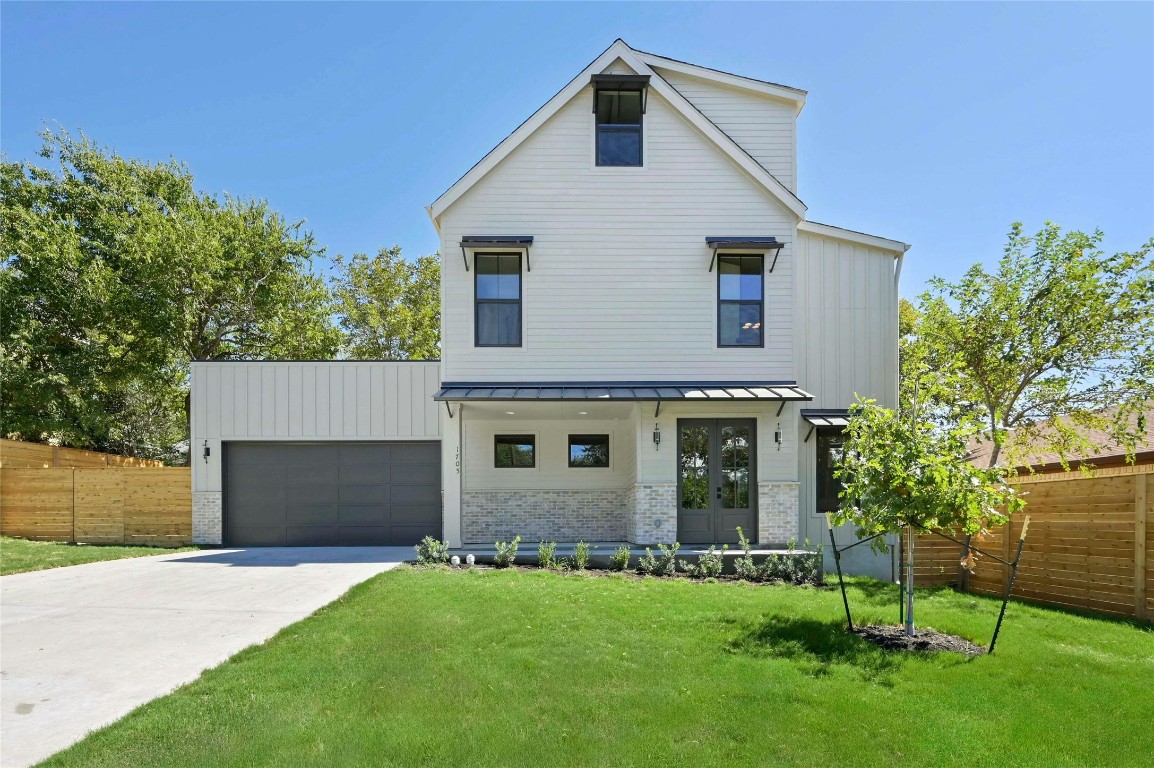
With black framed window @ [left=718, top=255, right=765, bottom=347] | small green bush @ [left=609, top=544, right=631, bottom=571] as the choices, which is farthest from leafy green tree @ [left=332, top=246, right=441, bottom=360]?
small green bush @ [left=609, top=544, right=631, bottom=571]

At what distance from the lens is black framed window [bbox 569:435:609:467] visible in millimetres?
14820

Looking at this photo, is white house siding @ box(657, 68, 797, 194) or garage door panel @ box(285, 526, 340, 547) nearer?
white house siding @ box(657, 68, 797, 194)

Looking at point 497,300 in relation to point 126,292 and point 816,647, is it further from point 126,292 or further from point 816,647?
point 126,292

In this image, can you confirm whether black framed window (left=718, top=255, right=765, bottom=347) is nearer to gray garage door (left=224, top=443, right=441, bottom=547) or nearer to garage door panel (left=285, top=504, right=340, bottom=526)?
gray garage door (left=224, top=443, right=441, bottom=547)

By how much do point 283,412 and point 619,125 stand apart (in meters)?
9.23

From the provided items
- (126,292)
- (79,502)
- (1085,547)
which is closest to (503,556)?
(1085,547)

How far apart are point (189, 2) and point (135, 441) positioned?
16124 mm

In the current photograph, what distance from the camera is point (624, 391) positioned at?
12.4m

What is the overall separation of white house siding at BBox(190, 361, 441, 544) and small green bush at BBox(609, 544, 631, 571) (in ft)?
17.8

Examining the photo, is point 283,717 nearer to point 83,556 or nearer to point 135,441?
point 83,556

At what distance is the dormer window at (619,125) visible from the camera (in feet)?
43.8

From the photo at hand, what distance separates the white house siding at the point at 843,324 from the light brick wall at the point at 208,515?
484 inches

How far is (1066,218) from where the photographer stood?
434 inches

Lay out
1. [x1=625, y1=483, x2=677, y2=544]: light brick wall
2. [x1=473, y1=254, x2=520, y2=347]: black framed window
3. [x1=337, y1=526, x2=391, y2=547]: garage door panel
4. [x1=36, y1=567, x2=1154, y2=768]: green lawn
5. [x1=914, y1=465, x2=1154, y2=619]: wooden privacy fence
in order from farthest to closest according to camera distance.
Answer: [x1=337, y1=526, x2=391, y2=547]: garage door panel
[x1=473, y1=254, x2=520, y2=347]: black framed window
[x1=625, y1=483, x2=677, y2=544]: light brick wall
[x1=914, y1=465, x2=1154, y2=619]: wooden privacy fence
[x1=36, y1=567, x2=1154, y2=768]: green lawn
